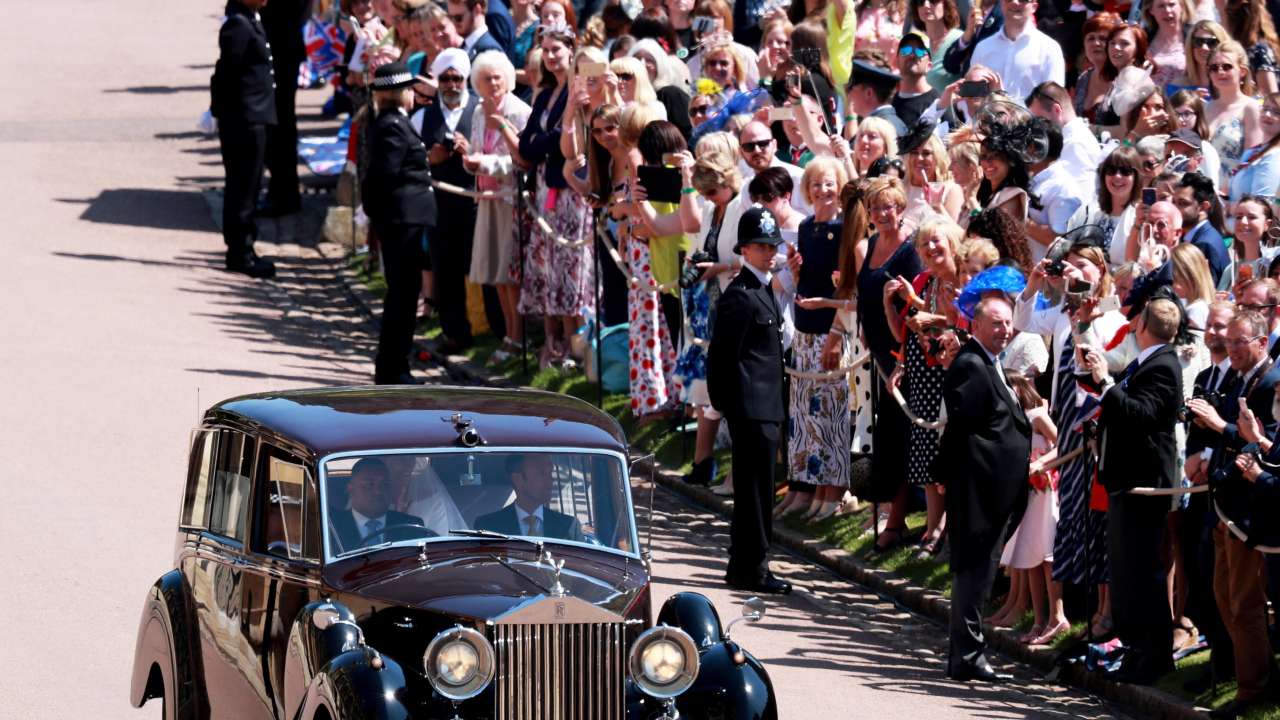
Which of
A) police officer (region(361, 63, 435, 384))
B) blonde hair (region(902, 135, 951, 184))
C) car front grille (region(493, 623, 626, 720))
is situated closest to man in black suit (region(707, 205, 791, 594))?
blonde hair (region(902, 135, 951, 184))

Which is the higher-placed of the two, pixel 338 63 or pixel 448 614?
pixel 338 63

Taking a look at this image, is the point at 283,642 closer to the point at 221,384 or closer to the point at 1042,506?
the point at 1042,506

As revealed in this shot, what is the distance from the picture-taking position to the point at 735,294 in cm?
1286

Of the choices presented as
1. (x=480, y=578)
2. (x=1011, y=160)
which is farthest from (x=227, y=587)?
(x=1011, y=160)

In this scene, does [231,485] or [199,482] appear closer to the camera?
[231,485]

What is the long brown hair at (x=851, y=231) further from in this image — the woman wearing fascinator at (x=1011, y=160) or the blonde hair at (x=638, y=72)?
the blonde hair at (x=638, y=72)

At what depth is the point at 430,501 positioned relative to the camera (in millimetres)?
8805

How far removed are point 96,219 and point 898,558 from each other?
15.1 m

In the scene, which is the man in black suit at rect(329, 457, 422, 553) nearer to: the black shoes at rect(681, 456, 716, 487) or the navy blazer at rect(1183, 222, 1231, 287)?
the navy blazer at rect(1183, 222, 1231, 287)

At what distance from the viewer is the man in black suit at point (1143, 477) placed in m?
10.5

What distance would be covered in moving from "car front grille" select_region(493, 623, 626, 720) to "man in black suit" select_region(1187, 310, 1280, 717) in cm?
335

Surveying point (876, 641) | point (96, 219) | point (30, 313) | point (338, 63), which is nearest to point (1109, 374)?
point (876, 641)

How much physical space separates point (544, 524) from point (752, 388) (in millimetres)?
4086

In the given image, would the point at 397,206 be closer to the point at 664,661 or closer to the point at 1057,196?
the point at 1057,196
